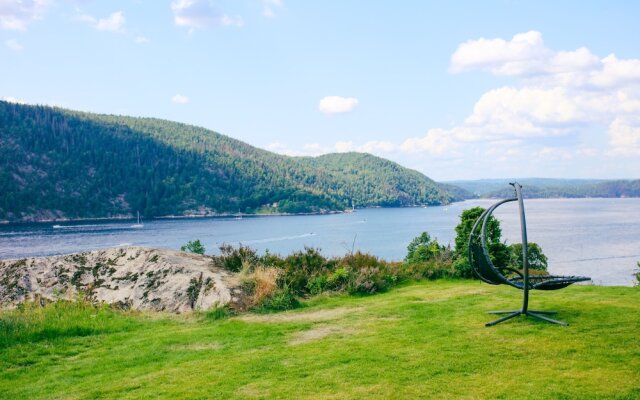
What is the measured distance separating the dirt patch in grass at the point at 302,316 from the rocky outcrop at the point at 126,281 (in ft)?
3.24

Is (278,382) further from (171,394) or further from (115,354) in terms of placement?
(115,354)

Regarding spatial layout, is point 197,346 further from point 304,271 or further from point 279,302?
point 304,271

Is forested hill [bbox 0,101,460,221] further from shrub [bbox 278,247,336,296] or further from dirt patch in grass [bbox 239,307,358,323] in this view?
dirt patch in grass [bbox 239,307,358,323]

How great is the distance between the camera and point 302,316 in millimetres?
9039

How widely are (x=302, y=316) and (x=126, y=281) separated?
4.47 m

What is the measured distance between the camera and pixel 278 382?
17.5ft

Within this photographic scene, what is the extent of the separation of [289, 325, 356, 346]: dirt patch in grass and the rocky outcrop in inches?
103

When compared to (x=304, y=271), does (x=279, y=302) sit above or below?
below

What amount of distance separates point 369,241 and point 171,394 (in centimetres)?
8425

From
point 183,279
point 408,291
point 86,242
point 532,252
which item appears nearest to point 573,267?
point 532,252

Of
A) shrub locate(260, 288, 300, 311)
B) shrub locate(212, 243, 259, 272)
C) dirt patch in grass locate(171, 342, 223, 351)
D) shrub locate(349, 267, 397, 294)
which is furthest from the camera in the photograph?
shrub locate(212, 243, 259, 272)

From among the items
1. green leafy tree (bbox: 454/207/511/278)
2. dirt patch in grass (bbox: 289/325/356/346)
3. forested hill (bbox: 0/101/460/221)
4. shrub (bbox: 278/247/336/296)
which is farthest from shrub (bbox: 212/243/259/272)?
forested hill (bbox: 0/101/460/221)

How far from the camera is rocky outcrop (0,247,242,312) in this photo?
10289 mm

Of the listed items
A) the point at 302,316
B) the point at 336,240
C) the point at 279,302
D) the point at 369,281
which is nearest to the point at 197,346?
the point at 302,316
